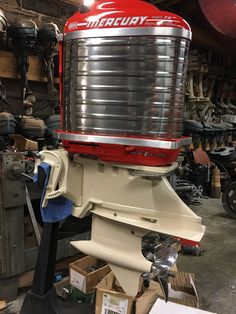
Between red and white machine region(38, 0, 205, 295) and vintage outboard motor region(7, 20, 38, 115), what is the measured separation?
1.30 meters

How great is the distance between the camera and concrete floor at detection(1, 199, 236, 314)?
2.00m

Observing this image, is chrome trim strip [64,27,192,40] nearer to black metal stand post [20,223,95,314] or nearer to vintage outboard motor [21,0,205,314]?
vintage outboard motor [21,0,205,314]

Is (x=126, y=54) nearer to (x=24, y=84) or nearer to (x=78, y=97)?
(x=78, y=97)

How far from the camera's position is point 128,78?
99cm

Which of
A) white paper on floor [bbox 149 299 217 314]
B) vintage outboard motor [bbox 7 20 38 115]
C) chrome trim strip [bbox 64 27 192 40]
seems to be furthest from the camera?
vintage outboard motor [bbox 7 20 38 115]

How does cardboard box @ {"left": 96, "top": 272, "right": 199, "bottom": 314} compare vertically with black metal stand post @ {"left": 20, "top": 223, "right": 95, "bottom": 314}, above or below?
below

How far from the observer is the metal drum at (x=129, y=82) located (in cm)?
98

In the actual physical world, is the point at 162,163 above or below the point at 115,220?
above

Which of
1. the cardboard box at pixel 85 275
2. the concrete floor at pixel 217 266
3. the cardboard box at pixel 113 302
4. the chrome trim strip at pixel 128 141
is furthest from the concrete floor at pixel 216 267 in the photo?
the chrome trim strip at pixel 128 141

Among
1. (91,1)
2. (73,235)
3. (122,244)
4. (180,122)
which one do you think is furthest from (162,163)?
(73,235)

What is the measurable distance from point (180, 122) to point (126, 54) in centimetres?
30

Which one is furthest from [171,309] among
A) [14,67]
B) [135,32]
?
[14,67]

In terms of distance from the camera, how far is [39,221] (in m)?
2.19

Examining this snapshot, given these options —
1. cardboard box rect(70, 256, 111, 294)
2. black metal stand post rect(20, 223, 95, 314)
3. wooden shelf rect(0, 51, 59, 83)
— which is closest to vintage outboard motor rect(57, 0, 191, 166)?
black metal stand post rect(20, 223, 95, 314)
